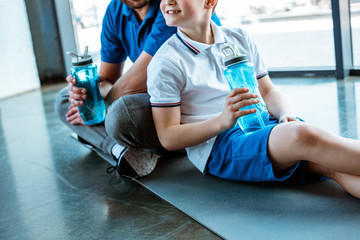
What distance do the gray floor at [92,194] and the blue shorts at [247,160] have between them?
56 mm

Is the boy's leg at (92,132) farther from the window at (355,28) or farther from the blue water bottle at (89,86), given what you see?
the window at (355,28)

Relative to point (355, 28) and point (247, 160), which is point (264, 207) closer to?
point (247, 160)

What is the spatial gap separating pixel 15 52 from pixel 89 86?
231 centimetres

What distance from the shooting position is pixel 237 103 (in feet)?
4.19

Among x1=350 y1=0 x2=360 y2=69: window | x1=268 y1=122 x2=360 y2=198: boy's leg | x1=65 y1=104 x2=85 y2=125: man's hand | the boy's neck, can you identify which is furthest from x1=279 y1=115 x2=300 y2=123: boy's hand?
x1=350 y1=0 x2=360 y2=69: window

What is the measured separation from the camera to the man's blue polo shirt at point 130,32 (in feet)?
5.53

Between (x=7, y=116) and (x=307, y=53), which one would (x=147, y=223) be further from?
(x=307, y=53)

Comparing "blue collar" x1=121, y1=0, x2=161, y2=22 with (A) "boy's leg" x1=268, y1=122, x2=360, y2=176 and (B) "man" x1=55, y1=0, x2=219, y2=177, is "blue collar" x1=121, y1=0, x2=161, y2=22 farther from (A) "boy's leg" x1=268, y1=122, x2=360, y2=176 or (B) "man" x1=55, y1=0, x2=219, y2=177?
Result: (A) "boy's leg" x1=268, y1=122, x2=360, y2=176

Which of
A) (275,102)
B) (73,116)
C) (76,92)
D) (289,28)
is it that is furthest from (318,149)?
(289,28)

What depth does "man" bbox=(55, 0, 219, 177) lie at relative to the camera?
5.31 ft

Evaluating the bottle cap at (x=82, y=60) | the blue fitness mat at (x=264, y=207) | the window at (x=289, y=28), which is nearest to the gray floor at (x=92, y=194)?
the blue fitness mat at (x=264, y=207)

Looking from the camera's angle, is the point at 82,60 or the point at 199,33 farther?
the point at 82,60

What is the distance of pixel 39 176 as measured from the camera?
183cm

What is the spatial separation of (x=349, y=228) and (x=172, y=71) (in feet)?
2.23
